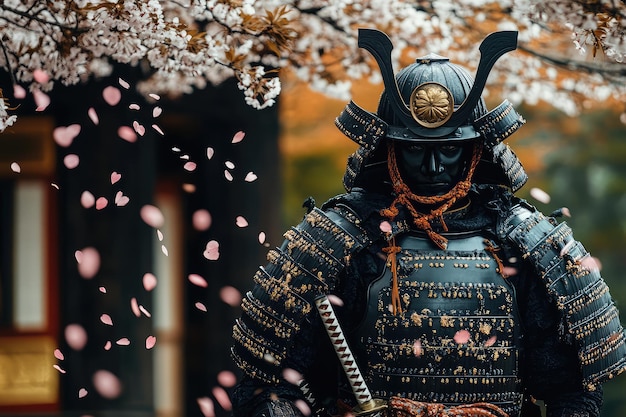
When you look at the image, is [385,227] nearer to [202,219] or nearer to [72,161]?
[72,161]

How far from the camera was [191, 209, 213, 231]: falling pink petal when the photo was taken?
12.3m

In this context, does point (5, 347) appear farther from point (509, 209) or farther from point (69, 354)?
point (509, 209)

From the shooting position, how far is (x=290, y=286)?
5.87 metres

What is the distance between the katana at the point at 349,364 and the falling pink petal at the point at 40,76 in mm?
1932

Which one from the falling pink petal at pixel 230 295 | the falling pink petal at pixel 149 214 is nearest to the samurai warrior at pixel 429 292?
the falling pink petal at pixel 149 214

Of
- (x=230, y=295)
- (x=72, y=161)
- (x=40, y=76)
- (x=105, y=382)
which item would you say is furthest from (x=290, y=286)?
(x=230, y=295)

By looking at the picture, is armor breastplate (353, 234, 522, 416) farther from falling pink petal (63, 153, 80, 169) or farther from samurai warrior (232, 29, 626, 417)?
falling pink petal (63, 153, 80, 169)

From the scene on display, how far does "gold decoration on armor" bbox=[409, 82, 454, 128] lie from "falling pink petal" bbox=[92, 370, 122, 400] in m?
5.44

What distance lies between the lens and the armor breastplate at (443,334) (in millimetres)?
5746

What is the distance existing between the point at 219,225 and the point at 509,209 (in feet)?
21.2

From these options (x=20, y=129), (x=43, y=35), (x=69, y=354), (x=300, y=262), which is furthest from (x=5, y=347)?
(x=300, y=262)

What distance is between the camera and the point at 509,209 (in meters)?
6.05

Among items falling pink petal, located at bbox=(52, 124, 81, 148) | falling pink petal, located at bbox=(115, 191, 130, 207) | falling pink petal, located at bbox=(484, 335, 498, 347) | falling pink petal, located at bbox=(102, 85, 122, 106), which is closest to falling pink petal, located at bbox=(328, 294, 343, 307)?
falling pink petal, located at bbox=(484, 335, 498, 347)

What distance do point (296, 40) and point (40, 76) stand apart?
2017mm
